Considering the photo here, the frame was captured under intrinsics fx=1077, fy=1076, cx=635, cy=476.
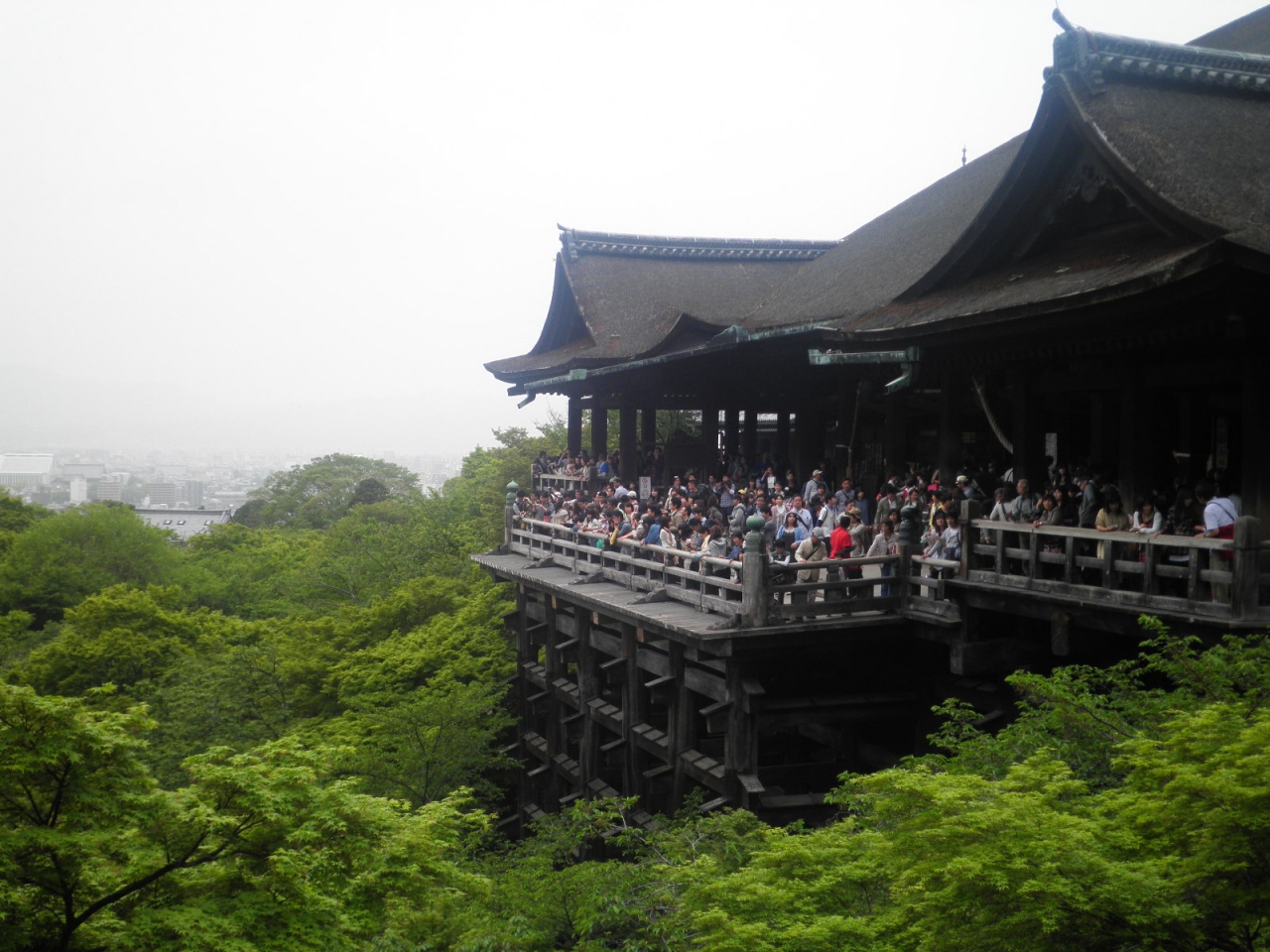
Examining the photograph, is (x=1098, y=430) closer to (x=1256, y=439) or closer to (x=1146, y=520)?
(x=1146, y=520)

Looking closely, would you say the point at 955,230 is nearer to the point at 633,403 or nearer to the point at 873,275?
the point at 873,275

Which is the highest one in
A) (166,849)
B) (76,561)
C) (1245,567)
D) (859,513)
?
(859,513)

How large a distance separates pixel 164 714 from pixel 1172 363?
75.0 feet

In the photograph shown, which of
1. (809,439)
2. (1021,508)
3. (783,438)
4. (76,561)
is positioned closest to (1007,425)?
(1021,508)

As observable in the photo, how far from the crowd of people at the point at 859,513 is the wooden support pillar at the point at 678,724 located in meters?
1.41

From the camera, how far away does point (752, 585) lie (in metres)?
12.8

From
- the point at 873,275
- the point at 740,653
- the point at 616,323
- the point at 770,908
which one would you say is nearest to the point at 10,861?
the point at 770,908

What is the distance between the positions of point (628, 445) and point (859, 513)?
1142 cm

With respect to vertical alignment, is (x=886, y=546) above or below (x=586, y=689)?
above

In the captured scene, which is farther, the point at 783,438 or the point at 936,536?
the point at 783,438

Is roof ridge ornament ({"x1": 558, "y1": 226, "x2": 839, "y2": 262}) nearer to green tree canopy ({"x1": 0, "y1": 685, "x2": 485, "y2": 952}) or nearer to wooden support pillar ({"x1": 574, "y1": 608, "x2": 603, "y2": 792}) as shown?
wooden support pillar ({"x1": 574, "y1": 608, "x2": 603, "y2": 792})

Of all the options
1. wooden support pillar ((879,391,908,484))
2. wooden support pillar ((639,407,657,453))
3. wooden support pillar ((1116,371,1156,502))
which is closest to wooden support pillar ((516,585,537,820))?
wooden support pillar ((639,407,657,453))

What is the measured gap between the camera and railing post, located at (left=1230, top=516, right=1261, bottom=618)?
28.6 feet

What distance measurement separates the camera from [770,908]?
24.6 ft
